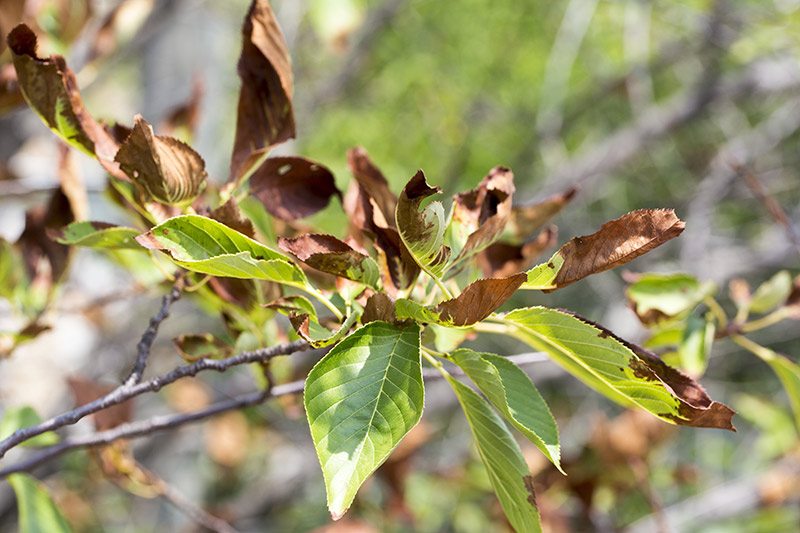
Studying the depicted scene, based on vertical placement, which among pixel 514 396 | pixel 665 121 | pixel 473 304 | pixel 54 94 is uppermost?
pixel 54 94

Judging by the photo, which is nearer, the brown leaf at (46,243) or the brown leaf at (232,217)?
the brown leaf at (232,217)

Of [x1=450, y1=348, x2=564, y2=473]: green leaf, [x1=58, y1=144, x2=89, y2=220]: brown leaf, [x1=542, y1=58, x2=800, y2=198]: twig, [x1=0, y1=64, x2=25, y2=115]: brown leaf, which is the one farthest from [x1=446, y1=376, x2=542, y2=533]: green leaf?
[x1=542, y1=58, x2=800, y2=198]: twig

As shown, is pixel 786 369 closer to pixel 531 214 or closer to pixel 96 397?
pixel 531 214

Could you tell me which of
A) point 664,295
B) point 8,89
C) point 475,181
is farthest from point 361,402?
point 475,181

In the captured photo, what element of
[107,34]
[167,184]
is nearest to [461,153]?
[107,34]

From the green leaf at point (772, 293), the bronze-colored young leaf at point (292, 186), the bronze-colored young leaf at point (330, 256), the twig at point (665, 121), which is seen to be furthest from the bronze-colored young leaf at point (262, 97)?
the twig at point (665, 121)

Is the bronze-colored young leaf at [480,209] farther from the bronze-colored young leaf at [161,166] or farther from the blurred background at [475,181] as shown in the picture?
the blurred background at [475,181]
